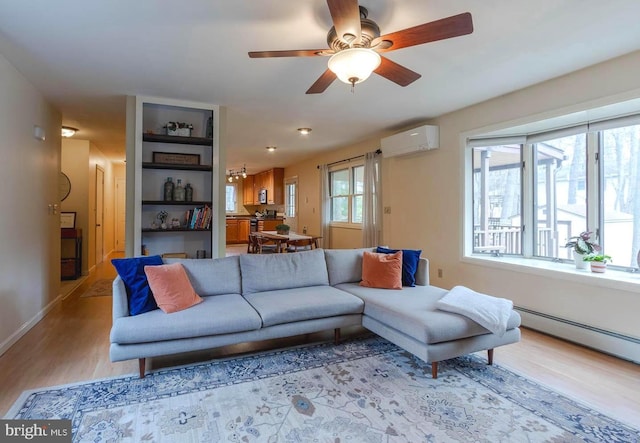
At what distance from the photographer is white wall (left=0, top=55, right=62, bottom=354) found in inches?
113

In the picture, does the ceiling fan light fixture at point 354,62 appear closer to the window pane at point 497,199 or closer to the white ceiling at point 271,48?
the white ceiling at point 271,48

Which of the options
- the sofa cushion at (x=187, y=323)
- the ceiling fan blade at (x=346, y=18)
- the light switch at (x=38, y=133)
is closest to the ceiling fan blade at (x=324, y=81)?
the ceiling fan blade at (x=346, y=18)

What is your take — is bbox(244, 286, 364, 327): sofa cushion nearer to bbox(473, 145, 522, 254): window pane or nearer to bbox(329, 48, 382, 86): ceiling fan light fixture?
bbox(329, 48, 382, 86): ceiling fan light fixture

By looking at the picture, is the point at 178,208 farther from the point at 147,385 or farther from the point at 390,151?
the point at 390,151

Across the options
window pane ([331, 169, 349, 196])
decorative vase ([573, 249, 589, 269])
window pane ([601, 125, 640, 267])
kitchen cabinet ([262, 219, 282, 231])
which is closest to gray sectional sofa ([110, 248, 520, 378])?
decorative vase ([573, 249, 589, 269])

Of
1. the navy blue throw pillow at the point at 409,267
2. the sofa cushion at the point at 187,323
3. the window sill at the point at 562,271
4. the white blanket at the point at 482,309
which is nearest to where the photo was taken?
the sofa cushion at the point at 187,323

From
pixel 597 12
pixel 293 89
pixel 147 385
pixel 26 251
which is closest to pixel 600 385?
pixel 597 12

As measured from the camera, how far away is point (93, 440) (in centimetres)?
174

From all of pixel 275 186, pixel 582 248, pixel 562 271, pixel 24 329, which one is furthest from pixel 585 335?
pixel 275 186

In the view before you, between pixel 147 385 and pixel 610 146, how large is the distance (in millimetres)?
4320

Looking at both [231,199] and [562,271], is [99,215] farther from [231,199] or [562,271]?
[562,271]

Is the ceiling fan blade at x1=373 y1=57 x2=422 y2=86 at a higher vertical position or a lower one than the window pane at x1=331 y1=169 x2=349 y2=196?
higher

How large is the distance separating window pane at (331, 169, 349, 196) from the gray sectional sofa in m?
3.41

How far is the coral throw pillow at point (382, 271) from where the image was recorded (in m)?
3.28
